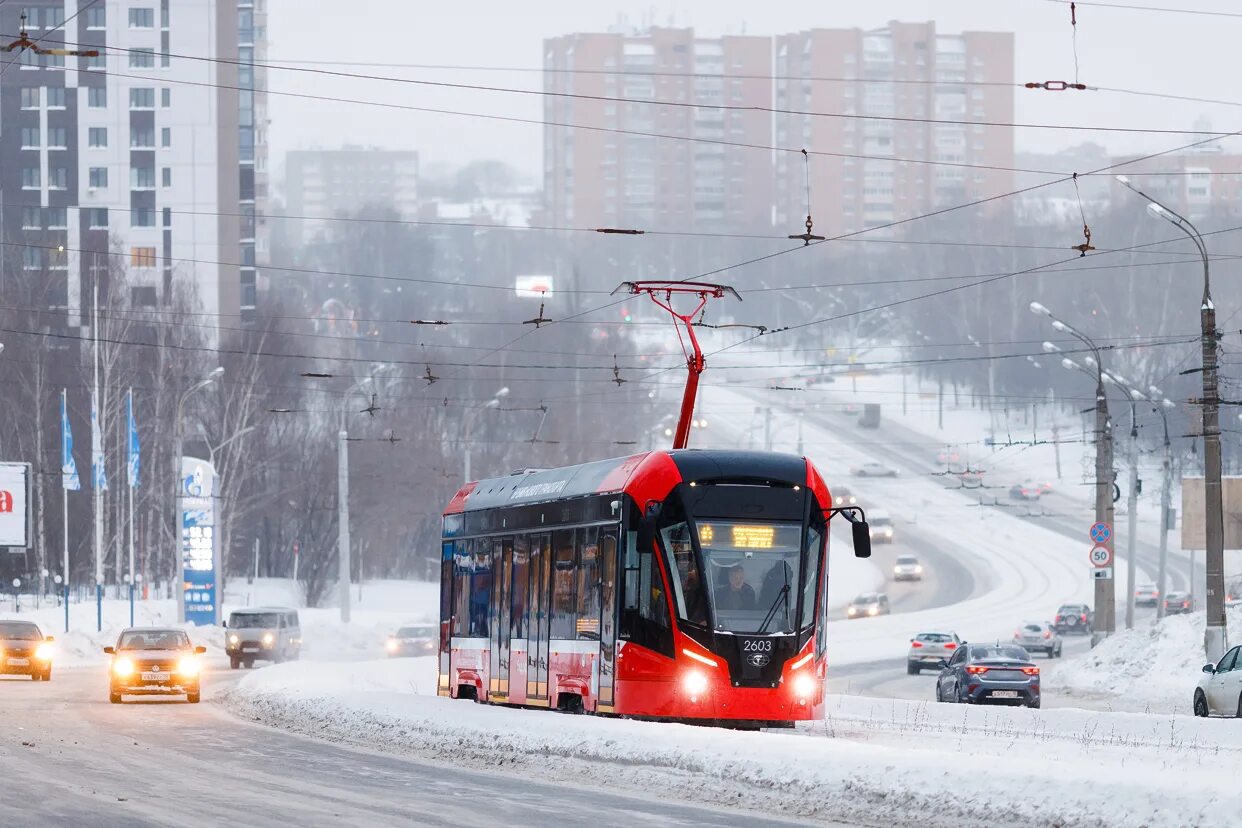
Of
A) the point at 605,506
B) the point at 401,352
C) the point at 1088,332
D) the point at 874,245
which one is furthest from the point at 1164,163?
the point at 605,506

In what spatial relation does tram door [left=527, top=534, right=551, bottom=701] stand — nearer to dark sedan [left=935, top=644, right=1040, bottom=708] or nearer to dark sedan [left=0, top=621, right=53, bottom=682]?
dark sedan [left=935, top=644, right=1040, bottom=708]

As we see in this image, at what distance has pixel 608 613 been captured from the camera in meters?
22.4

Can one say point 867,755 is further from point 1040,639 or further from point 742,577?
point 1040,639

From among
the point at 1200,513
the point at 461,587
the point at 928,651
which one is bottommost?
the point at 928,651

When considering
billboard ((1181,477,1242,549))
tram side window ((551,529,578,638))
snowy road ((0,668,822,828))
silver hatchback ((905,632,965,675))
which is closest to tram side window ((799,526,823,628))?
tram side window ((551,529,578,638))

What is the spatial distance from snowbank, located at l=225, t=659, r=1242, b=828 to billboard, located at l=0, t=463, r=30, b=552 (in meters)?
29.3

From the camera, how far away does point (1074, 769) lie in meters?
14.1

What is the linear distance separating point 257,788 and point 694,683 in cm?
622

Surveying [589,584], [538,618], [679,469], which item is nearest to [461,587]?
[538,618]

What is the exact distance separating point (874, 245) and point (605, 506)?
157550mm

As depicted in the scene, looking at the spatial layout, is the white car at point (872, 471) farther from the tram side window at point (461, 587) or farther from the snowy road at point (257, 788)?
the snowy road at point (257, 788)

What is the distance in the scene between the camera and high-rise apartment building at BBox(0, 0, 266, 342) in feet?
388

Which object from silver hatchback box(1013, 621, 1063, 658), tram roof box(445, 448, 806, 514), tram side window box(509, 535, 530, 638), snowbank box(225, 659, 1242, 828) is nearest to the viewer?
snowbank box(225, 659, 1242, 828)

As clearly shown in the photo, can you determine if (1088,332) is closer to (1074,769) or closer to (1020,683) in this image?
(1020,683)
